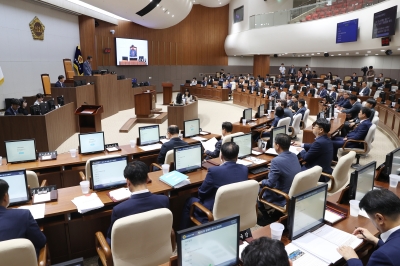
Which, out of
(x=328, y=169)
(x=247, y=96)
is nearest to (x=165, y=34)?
(x=247, y=96)

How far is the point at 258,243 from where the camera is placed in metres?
1.50

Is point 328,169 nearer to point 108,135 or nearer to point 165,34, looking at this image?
point 108,135

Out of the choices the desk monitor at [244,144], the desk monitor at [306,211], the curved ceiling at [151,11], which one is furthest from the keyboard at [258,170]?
the curved ceiling at [151,11]

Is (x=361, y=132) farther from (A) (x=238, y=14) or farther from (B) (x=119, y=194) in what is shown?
(A) (x=238, y=14)

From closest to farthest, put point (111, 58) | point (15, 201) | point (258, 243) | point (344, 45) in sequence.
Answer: point (258, 243) < point (15, 201) < point (344, 45) < point (111, 58)

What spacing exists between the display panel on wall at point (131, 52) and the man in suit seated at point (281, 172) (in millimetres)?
15281

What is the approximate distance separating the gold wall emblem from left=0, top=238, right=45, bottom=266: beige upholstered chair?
34.7ft

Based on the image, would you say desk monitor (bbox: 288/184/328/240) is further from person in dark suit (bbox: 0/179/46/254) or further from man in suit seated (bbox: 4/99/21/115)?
man in suit seated (bbox: 4/99/21/115)

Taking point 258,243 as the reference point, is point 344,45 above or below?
above

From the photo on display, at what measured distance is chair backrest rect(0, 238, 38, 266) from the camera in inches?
75.5

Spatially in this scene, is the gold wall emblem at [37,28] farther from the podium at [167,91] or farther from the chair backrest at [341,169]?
the chair backrest at [341,169]

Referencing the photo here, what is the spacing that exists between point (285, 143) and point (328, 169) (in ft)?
4.01

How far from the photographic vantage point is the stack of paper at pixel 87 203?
9.87 feet

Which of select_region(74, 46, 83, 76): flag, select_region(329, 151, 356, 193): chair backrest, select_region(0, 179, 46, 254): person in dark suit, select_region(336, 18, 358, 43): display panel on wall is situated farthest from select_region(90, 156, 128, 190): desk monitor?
select_region(336, 18, 358, 43): display panel on wall
